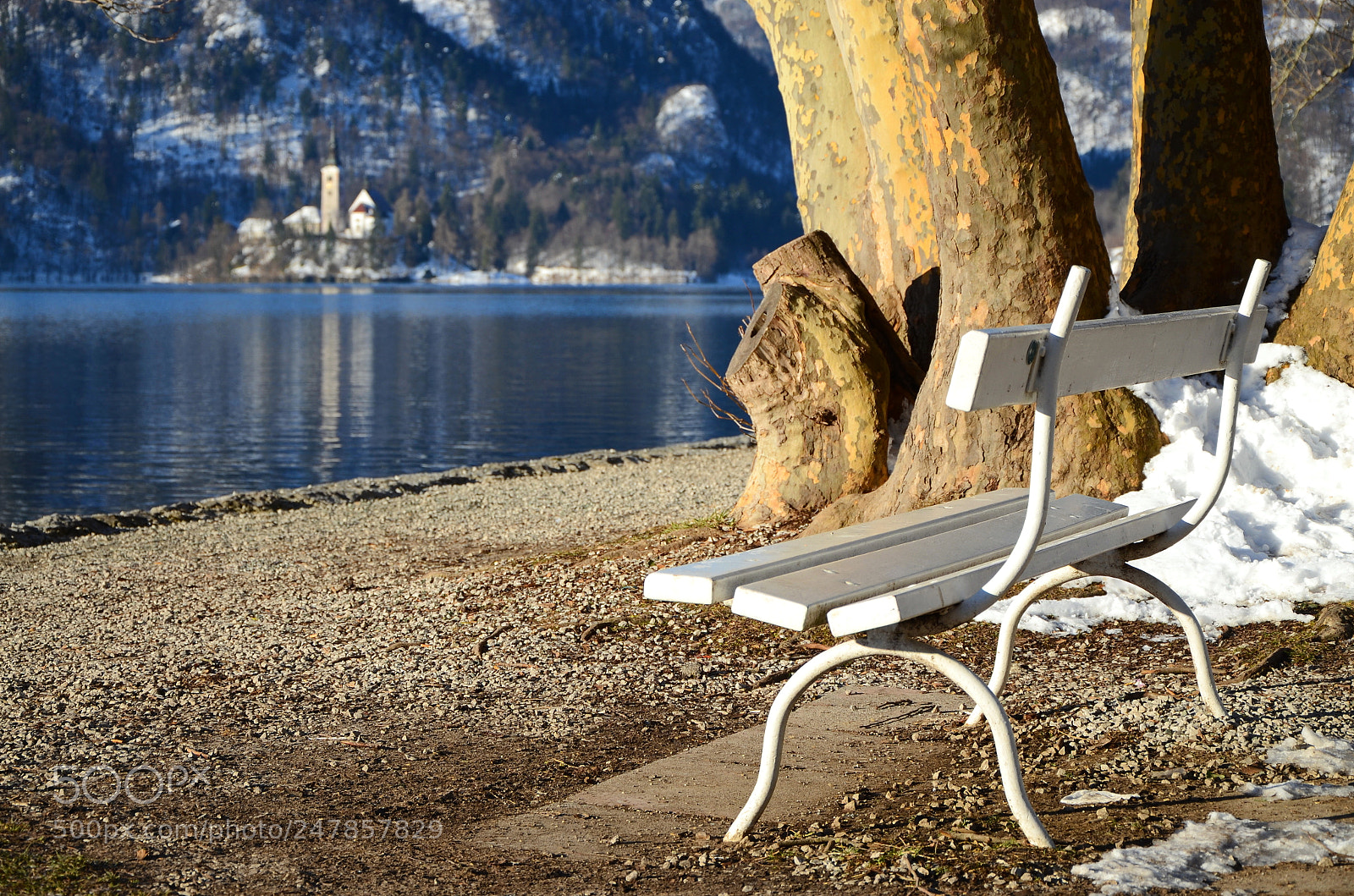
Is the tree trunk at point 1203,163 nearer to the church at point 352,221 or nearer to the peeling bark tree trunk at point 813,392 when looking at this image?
the peeling bark tree trunk at point 813,392

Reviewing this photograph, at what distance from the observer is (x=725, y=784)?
345 cm

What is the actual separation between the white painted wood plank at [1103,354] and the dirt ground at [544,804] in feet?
3.22

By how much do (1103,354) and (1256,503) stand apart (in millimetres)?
2958

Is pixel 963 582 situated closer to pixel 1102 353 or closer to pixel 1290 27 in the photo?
pixel 1102 353

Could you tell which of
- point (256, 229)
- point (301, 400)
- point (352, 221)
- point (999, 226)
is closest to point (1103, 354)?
point (999, 226)

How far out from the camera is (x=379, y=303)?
111 meters

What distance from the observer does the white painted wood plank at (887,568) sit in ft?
8.49

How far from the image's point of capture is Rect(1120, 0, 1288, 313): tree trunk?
6.64 m

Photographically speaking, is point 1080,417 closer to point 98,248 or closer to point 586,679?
point 586,679

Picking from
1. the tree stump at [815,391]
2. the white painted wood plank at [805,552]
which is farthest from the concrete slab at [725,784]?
the tree stump at [815,391]

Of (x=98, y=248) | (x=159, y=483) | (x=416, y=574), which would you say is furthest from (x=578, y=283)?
(x=416, y=574)

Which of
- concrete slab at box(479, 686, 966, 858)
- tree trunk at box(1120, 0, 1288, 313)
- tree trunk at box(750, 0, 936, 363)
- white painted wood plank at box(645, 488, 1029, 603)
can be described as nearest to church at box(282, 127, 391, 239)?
tree trunk at box(750, 0, 936, 363)

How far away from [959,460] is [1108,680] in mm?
1732

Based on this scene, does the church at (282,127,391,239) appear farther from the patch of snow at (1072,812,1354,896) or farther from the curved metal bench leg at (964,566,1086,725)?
the patch of snow at (1072,812,1354,896)
